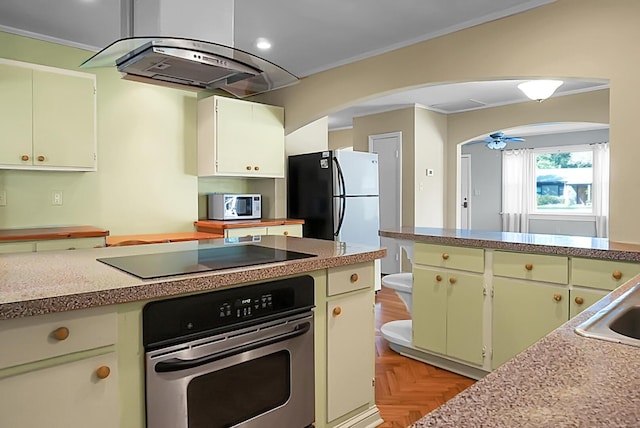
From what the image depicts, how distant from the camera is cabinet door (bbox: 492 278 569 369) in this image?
2453 millimetres

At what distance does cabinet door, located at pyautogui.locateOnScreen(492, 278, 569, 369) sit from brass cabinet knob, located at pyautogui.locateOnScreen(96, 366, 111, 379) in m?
2.19

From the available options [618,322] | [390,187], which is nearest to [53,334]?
[618,322]

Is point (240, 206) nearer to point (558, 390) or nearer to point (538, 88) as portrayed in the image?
point (538, 88)

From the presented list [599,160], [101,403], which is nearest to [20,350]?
[101,403]

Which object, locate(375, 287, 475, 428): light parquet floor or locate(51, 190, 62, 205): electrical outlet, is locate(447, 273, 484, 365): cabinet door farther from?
locate(51, 190, 62, 205): electrical outlet

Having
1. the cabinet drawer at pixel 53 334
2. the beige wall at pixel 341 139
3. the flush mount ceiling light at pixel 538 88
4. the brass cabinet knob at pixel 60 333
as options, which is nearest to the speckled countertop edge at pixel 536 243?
the flush mount ceiling light at pixel 538 88

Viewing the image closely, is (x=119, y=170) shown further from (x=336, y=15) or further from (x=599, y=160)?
(x=599, y=160)

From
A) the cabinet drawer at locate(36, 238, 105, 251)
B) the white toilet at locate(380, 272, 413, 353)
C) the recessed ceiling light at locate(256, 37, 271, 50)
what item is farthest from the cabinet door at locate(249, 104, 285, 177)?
the white toilet at locate(380, 272, 413, 353)

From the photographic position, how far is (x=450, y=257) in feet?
9.48

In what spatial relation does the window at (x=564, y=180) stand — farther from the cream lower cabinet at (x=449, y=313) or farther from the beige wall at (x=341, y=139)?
the cream lower cabinet at (x=449, y=313)

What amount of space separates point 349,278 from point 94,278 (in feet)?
3.58

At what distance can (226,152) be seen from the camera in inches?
169

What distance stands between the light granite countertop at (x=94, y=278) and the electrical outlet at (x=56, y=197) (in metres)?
1.88

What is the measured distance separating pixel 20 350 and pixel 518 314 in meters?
2.45
